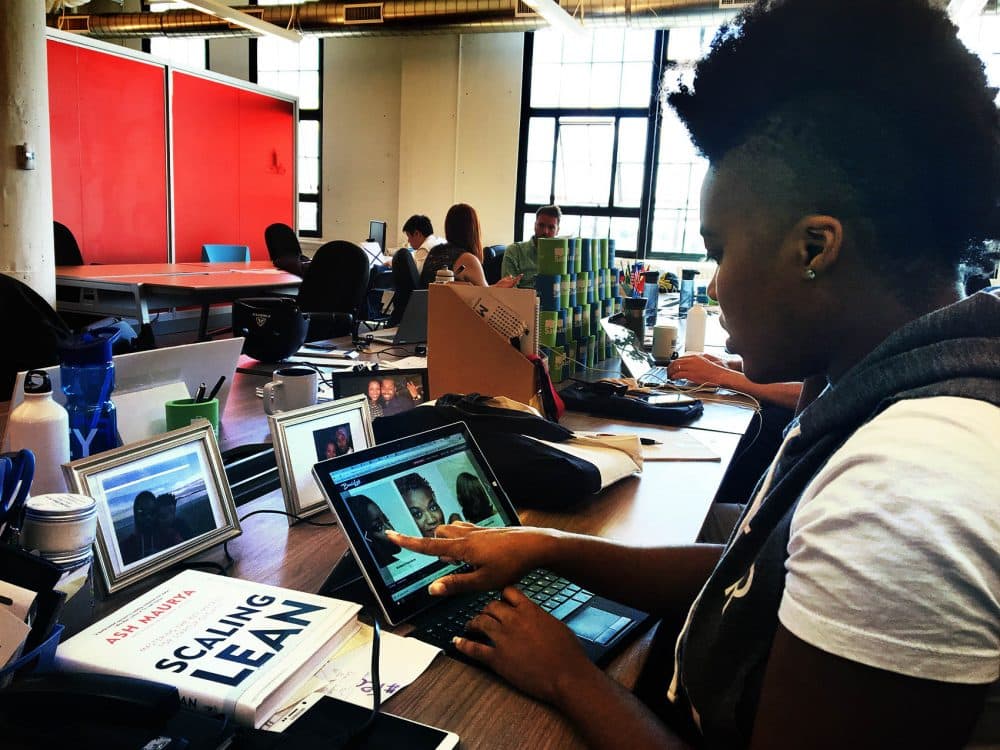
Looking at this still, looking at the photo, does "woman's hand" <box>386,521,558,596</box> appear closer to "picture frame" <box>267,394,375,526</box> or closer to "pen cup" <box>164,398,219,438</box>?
"picture frame" <box>267,394,375,526</box>

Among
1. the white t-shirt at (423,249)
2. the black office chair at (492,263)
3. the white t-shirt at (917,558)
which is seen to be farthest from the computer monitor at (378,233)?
the white t-shirt at (917,558)

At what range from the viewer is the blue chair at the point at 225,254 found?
289 inches

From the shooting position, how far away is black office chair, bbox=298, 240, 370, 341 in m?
4.82

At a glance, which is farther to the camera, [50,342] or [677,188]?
[677,188]

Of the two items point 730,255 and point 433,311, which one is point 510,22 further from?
point 730,255

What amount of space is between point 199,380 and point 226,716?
973mm

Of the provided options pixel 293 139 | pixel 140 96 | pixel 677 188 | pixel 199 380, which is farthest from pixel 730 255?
pixel 293 139

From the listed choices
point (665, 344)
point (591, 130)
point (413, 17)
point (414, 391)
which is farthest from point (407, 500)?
point (591, 130)

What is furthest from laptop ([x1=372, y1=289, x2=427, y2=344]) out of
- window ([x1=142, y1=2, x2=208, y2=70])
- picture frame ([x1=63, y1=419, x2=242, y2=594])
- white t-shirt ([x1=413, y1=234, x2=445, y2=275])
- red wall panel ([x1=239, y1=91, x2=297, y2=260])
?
window ([x1=142, y1=2, x2=208, y2=70])

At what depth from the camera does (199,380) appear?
1.57m

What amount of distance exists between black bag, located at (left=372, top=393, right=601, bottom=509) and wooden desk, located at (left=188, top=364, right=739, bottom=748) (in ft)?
0.12

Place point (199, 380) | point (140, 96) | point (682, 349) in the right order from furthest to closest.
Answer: point (140, 96) → point (682, 349) → point (199, 380)

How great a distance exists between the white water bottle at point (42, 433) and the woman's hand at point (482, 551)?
0.44m

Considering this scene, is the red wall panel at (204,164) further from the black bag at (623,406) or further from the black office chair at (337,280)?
the black bag at (623,406)
